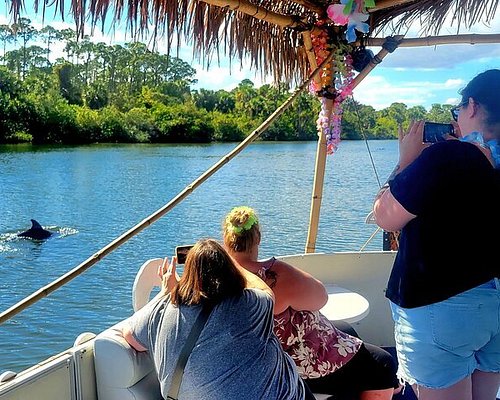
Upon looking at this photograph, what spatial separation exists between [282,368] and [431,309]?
398 mm

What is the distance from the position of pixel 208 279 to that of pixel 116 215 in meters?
15.0

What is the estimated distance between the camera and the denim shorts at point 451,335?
1406mm

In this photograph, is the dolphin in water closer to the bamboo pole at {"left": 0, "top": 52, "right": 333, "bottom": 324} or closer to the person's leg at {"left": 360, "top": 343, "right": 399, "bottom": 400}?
the bamboo pole at {"left": 0, "top": 52, "right": 333, "bottom": 324}

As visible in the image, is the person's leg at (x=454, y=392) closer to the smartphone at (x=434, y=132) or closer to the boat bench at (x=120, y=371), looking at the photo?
the smartphone at (x=434, y=132)

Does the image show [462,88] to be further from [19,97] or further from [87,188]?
[19,97]

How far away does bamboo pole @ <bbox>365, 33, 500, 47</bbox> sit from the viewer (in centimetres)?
316

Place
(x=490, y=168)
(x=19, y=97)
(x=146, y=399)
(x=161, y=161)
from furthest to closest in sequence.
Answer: (x=19, y=97) < (x=161, y=161) < (x=146, y=399) < (x=490, y=168)

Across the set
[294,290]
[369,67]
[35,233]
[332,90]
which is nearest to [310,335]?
[294,290]

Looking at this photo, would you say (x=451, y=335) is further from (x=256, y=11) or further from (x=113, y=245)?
(x=256, y=11)

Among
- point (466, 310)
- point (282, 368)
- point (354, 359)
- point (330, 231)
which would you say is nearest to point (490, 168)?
point (466, 310)

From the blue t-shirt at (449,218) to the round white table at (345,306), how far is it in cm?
107

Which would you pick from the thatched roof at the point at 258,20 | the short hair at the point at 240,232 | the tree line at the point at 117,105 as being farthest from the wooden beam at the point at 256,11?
the tree line at the point at 117,105

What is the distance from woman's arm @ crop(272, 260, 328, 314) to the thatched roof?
120 centimetres

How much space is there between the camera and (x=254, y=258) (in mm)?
1866
